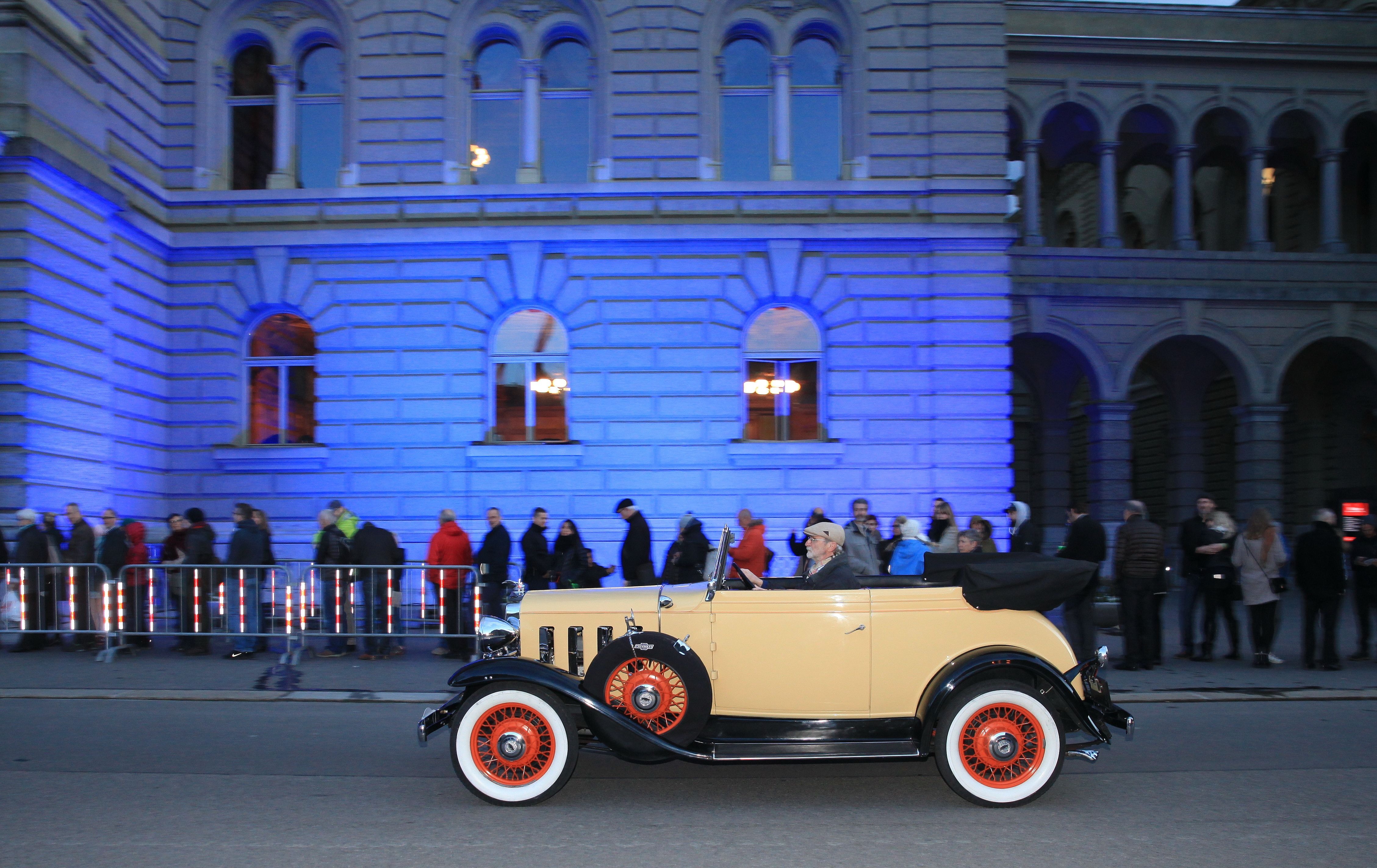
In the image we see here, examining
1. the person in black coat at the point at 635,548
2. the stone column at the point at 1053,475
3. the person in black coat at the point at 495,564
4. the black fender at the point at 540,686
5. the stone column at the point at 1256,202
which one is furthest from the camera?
the stone column at the point at 1053,475

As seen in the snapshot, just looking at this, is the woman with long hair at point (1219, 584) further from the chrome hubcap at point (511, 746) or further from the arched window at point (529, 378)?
the arched window at point (529, 378)

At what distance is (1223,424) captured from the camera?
83.0 ft

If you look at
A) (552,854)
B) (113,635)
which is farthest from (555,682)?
(113,635)

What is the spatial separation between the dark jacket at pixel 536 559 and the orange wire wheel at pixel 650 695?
6164mm

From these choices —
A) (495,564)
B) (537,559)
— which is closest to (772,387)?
(537,559)

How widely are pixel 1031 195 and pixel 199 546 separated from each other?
1648cm

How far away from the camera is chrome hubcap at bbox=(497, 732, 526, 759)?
529 cm

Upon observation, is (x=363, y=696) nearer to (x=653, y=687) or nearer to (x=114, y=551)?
(x=653, y=687)

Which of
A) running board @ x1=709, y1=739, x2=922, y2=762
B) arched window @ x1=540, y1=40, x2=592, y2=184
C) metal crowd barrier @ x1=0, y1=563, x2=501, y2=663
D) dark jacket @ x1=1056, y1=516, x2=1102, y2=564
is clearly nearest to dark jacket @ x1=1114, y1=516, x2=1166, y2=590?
dark jacket @ x1=1056, y1=516, x2=1102, y2=564

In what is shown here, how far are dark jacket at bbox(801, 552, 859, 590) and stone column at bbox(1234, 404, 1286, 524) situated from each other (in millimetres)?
17246

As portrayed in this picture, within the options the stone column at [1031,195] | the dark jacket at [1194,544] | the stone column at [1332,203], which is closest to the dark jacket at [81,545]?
the dark jacket at [1194,544]

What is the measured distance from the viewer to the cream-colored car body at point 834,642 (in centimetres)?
542

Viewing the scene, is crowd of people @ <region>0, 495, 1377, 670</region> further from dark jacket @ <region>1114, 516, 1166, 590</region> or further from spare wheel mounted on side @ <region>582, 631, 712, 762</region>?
spare wheel mounted on side @ <region>582, 631, 712, 762</region>

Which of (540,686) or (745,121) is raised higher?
(745,121)
